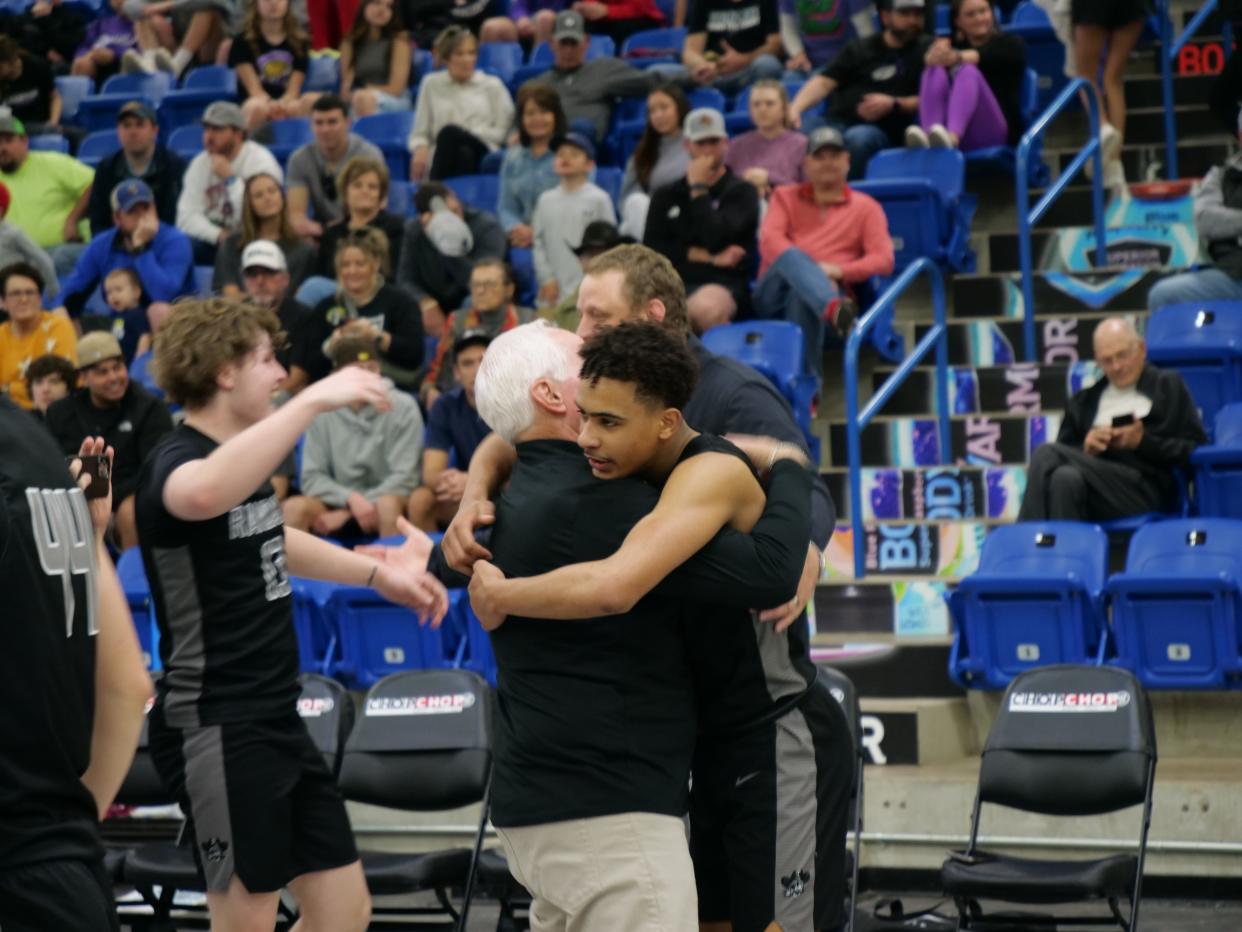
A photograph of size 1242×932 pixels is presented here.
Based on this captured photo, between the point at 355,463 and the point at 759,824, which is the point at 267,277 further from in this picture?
the point at 759,824

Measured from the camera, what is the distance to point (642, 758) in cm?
346

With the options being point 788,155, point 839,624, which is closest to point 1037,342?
point 788,155

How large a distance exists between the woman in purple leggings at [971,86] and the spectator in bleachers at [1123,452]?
2.72 metres

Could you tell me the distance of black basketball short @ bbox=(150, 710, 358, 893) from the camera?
15.5 feet

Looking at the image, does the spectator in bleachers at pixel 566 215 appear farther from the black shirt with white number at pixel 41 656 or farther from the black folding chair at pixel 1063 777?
the black shirt with white number at pixel 41 656

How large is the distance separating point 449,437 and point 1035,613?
309cm

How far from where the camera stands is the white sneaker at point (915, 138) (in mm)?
10727

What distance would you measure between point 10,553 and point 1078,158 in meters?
8.83

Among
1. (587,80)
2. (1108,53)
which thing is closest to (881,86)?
(1108,53)

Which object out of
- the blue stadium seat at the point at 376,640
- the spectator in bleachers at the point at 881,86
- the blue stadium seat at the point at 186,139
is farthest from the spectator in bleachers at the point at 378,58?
the blue stadium seat at the point at 376,640

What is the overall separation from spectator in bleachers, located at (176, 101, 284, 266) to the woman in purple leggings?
13.6 feet

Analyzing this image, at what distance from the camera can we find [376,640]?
866 cm

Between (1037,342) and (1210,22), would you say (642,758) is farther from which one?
(1210,22)

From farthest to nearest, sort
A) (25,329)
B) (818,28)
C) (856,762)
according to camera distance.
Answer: (818,28) → (25,329) → (856,762)
